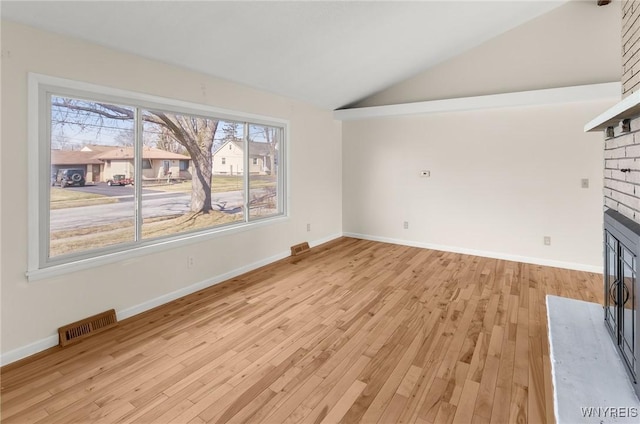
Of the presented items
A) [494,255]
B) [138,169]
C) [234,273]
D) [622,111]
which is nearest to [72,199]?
[138,169]

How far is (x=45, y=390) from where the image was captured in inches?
79.7

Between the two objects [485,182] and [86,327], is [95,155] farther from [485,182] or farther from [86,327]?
[485,182]

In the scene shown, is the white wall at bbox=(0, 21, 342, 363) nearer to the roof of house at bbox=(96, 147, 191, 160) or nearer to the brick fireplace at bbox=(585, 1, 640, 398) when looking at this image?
the roof of house at bbox=(96, 147, 191, 160)

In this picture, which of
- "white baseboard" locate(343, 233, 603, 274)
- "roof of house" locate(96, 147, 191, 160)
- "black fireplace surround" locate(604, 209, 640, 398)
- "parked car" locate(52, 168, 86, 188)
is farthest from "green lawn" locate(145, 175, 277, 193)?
"black fireplace surround" locate(604, 209, 640, 398)

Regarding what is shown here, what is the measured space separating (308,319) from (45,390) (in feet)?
6.17

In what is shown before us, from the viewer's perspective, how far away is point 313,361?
7.62ft

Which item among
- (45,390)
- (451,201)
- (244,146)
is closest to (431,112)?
A: (451,201)

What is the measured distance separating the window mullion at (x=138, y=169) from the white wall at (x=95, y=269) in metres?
0.26

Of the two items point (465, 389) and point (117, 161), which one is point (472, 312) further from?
point (117, 161)

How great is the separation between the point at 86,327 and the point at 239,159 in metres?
2.51

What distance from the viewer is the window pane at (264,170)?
14.9 ft

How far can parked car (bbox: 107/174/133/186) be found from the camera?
2.96 meters

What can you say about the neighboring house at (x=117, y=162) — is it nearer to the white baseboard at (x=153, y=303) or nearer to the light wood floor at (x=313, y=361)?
the white baseboard at (x=153, y=303)

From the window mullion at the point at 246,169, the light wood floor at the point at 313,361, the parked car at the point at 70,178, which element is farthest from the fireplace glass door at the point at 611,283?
the parked car at the point at 70,178
